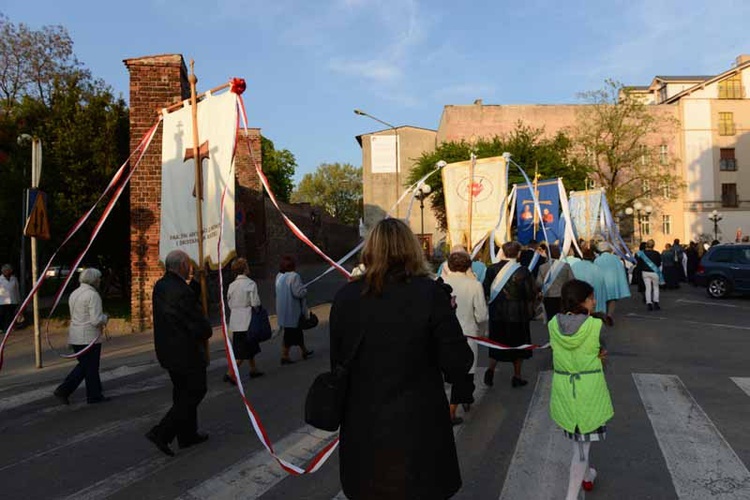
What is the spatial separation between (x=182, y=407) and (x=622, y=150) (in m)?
43.9

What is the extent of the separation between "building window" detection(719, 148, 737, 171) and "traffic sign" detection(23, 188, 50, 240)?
50.9 meters

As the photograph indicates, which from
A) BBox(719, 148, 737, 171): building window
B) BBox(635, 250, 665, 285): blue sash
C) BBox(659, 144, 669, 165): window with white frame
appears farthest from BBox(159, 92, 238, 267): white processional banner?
BBox(719, 148, 737, 171): building window

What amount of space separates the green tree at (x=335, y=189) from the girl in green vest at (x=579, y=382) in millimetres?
94777

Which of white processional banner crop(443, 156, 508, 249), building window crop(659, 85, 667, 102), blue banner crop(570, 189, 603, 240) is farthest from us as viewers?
building window crop(659, 85, 667, 102)

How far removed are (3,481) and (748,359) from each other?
9.29 m

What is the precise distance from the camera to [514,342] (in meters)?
7.10

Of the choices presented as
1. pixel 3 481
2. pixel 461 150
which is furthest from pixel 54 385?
pixel 461 150

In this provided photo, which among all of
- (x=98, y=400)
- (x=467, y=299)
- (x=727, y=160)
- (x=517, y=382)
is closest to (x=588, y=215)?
(x=517, y=382)

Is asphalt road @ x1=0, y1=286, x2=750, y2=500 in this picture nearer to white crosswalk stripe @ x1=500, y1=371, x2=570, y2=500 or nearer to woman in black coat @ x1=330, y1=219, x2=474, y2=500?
white crosswalk stripe @ x1=500, y1=371, x2=570, y2=500

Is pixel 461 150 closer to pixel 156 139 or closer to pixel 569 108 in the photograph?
pixel 569 108

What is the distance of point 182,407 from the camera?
5.18 m

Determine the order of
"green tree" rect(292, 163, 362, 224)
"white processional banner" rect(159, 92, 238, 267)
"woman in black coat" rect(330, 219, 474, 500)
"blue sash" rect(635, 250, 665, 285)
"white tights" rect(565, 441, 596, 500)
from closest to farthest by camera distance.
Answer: "woman in black coat" rect(330, 219, 474, 500) → "white tights" rect(565, 441, 596, 500) → "white processional banner" rect(159, 92, 238, 267) → "blue sash" rect(635, 250, 665, 285) → "green tree" rect(292, 163, 362, 224)

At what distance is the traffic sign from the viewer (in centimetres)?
926

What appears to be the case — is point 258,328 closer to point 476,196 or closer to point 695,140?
point 476,196
